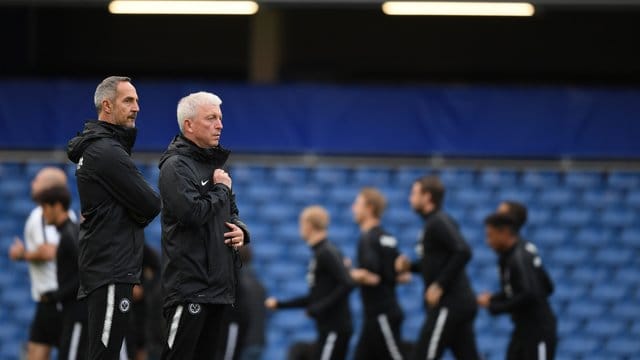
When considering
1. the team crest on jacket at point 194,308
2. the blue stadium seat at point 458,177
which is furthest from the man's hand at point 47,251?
the blue stadium seat at point 458,177

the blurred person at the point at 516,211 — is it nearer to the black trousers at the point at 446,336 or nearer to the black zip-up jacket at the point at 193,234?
the black trousers at the point at 446,336

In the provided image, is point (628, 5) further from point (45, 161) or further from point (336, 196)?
point (45, 161)

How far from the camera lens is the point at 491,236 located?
37.9ft

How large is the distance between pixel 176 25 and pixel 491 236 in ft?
20.9

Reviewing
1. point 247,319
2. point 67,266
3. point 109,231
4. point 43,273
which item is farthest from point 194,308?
point 247,319

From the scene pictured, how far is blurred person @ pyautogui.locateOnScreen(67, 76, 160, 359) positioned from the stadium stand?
7.65 metres

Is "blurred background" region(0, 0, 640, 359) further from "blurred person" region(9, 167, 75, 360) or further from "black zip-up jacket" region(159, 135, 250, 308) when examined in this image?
"black zip-up jacket" region(159, 135, 250, 308)

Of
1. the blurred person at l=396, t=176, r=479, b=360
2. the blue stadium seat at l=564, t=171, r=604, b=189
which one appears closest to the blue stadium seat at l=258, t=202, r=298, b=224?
the blue stadium seat at l=564, t=171, r=604, b=189

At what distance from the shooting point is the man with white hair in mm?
7781

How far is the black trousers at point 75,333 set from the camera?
10.5m

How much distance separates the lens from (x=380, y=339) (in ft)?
40.2

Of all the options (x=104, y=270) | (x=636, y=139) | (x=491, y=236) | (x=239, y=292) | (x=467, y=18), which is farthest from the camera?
(x=467, y=18)

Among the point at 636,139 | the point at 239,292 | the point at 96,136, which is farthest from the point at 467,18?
the point at 96,136

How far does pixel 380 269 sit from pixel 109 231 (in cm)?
487
